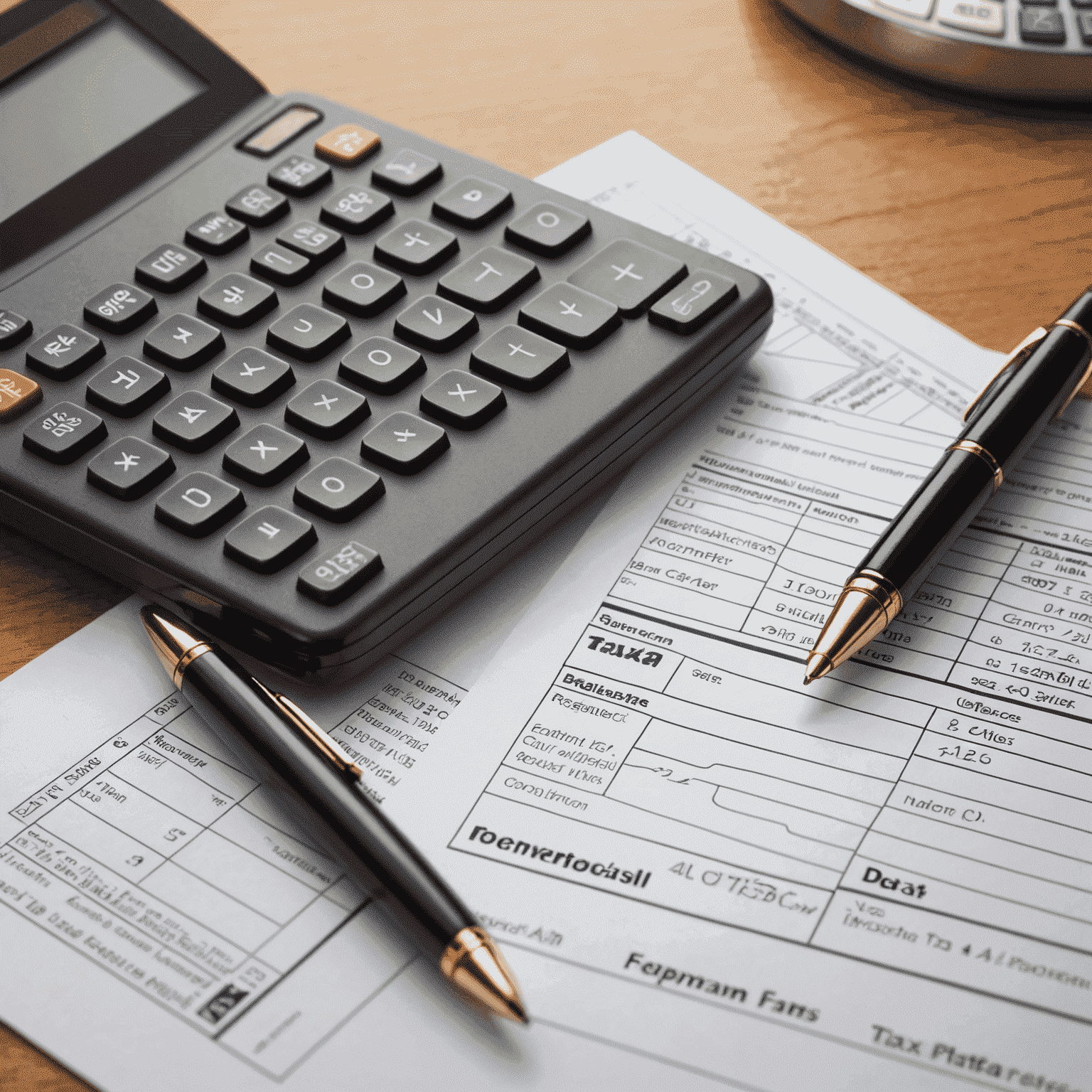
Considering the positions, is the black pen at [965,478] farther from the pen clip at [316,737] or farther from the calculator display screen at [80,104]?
the calculator display screen at [80,104]

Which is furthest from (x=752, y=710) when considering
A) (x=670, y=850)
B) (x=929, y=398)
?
(x=929, y=398)

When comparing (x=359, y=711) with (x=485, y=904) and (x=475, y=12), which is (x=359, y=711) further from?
(x=475, y=12)

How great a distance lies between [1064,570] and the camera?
14.2 inches

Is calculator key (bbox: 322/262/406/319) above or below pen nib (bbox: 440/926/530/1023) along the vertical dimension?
above

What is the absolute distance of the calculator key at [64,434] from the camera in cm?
36

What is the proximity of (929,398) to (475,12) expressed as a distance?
0.35 metres

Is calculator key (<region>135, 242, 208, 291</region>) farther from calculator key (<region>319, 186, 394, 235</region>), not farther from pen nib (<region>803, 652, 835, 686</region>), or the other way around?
pen nib (<region>803, 652, 835, 686</region>)

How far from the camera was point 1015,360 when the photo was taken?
39cm

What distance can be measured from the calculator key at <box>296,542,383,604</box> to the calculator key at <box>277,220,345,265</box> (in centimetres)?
14

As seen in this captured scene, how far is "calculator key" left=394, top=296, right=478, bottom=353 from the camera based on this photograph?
39 centimetres

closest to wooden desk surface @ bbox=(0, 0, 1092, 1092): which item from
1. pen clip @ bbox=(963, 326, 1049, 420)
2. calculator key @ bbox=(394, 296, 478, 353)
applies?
pen clip @ bbox=(963, 326, 1049, 420)

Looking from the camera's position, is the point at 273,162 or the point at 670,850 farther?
the point at 273,162

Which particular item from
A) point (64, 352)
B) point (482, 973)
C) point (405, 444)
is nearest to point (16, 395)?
point (64, 352)

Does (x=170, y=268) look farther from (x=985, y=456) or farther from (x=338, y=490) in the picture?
(x=985, y=456)
